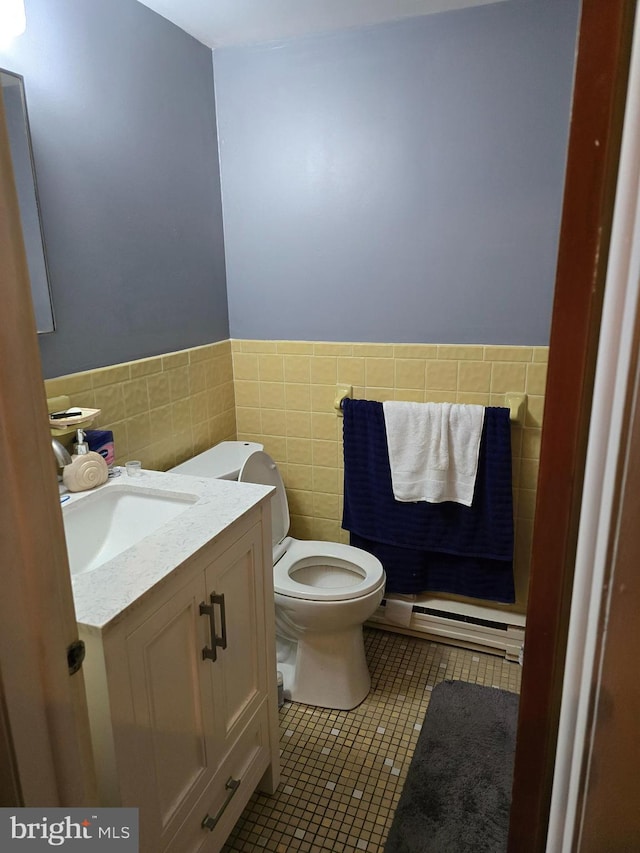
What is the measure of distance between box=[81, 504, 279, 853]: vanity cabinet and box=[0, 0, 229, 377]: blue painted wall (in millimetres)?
755

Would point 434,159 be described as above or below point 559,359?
above

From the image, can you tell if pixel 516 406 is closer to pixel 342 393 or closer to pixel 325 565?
pixel 342 393

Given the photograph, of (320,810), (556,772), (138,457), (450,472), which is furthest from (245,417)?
(556,772)

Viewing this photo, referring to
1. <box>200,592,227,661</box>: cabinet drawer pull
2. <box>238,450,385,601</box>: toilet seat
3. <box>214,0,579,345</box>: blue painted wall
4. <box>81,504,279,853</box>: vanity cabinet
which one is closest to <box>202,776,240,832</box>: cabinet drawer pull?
<box>81,504,279,853</box>: vanity cabinet

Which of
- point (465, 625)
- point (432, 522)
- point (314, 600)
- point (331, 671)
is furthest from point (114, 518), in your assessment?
point (465, 625)

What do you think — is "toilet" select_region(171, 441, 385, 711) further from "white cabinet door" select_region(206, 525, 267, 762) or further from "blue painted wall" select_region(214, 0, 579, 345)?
"blue painted wall" select_region(214, 0, 579, 345)

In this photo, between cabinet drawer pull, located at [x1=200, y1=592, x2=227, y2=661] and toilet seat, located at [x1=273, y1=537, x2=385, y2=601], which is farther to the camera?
toilet seat, located at [x1=273, y1=537, x2=385, y2=601]

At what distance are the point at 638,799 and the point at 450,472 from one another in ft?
5.53

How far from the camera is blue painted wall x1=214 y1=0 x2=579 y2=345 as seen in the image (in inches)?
72.9

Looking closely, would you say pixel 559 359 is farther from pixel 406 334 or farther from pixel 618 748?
pixel 406 334

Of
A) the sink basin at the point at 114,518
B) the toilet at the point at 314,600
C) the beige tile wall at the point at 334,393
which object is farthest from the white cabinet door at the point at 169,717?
the beige tile wall at the point at 334,393

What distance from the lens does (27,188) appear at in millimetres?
1417

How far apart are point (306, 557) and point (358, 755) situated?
65cm

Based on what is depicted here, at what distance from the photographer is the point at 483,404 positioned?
208 cm
